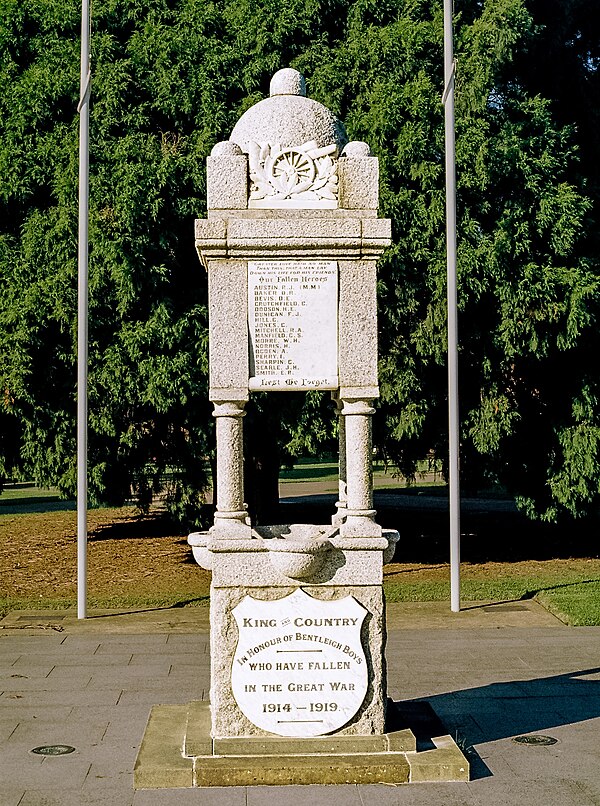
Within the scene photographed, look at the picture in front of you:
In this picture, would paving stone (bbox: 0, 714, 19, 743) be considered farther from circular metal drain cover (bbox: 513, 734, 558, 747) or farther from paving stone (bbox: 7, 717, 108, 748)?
circular metal drain cover (bbox: 513, 734, 558, 747)

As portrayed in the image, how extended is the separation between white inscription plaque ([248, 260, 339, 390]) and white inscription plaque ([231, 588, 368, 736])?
133 cm

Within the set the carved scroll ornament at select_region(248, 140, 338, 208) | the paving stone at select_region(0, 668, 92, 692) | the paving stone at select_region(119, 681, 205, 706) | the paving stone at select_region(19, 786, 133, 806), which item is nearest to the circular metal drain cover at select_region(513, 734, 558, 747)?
the paving stone at select_region(119, 681, 205, 706)

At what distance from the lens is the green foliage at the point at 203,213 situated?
1348cm

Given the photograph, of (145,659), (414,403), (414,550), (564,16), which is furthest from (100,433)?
(564,16)

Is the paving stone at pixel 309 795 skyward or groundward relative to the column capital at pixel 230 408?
groundward

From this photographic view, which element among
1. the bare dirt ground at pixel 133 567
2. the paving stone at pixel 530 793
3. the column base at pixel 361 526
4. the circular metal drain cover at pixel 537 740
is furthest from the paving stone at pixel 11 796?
the bare dirt ground at pixel 133 567

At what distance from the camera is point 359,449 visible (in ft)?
21.7

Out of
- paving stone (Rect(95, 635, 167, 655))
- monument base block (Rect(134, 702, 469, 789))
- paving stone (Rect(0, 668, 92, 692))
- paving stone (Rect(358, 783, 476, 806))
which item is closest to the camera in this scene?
paving stone (Rect(358, 783, 476, 806))

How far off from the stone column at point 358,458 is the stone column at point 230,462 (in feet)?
2.07

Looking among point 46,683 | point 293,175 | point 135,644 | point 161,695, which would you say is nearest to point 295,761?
point 161,695

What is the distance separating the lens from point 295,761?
606 cm

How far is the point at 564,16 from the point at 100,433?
1059 centimetres

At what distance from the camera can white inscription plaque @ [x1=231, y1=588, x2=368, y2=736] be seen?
632 centimetres

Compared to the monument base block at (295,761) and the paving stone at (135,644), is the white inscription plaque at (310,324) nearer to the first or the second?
the monument base block at (295,761)
